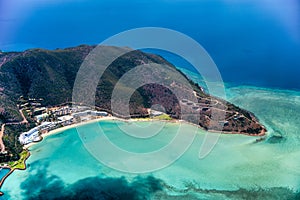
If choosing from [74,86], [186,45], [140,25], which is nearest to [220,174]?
[74,86]

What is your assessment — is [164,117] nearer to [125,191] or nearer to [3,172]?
[125,191]

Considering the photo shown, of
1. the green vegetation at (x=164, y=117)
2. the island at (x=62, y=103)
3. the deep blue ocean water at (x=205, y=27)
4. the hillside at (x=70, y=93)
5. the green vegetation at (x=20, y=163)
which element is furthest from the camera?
the deep blue ocean water at (x=205, y=27)

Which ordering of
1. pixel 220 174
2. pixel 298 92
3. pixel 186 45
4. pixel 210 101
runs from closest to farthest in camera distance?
pixel 220 174, pixel 210 101, pixel 298 92, pixel 186 45

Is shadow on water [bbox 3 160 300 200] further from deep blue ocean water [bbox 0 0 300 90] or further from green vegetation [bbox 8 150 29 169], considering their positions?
deep blue ocean water [bbox 0 0 300 90]

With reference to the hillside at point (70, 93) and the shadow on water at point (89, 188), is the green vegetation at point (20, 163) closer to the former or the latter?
the shadow on water at point (89, 188)

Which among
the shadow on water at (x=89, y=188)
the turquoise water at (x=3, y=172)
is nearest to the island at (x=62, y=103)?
the turquoise water at (x=3, y=172)

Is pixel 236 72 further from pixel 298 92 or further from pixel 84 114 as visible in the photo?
pixel 84 114
